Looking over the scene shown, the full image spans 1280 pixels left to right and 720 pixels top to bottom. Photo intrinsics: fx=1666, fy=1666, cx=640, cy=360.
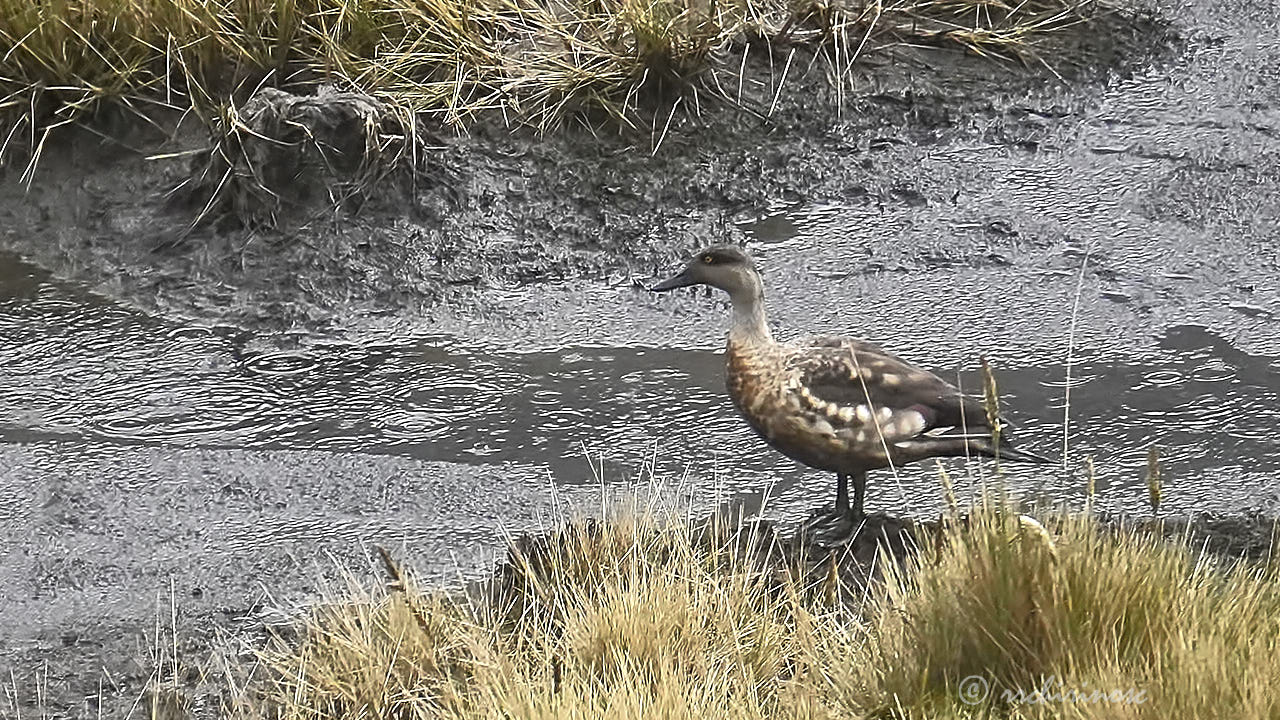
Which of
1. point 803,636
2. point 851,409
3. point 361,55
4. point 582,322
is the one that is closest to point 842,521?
point 851,409

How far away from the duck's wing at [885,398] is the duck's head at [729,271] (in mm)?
331

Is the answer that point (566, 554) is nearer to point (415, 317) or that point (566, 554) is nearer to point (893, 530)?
point (893, 530)

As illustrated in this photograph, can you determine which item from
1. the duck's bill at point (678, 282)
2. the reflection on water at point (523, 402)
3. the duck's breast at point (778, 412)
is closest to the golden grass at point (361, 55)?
the reflection on water at point (523, 402)

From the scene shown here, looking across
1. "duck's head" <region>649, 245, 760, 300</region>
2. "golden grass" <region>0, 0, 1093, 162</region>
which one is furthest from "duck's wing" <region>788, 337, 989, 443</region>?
"golden grass" <region>0, 0, 1093, 162</region>

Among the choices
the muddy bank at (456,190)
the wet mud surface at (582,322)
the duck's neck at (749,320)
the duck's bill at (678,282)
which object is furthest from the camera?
the muddy bank at (456,190)

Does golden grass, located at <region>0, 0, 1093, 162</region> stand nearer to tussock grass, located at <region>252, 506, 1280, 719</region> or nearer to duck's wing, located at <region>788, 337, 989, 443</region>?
duck's wing, located at <region>788, 337, 989, 443</region>

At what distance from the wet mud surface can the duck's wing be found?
0.26m

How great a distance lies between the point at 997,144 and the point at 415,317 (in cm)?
284

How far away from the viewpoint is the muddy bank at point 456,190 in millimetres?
6961

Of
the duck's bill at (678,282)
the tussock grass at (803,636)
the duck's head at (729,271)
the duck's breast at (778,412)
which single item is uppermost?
the duck's head at (729,271)

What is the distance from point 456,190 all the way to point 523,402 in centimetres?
161

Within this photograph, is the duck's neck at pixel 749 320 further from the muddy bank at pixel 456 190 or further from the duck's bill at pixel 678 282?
the muddy bank at pixel 456 190

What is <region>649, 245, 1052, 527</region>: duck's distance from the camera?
4.95 m

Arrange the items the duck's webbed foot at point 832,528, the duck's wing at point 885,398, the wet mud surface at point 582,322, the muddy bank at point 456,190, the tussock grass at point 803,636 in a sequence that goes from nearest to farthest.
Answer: the tussock grass at point 803,636 < the duck's wing at point 885,398 < the duck's webbed foot at point 832,528 < the wet mud surface at point 582,322 < the muddy bank at point 456,190
